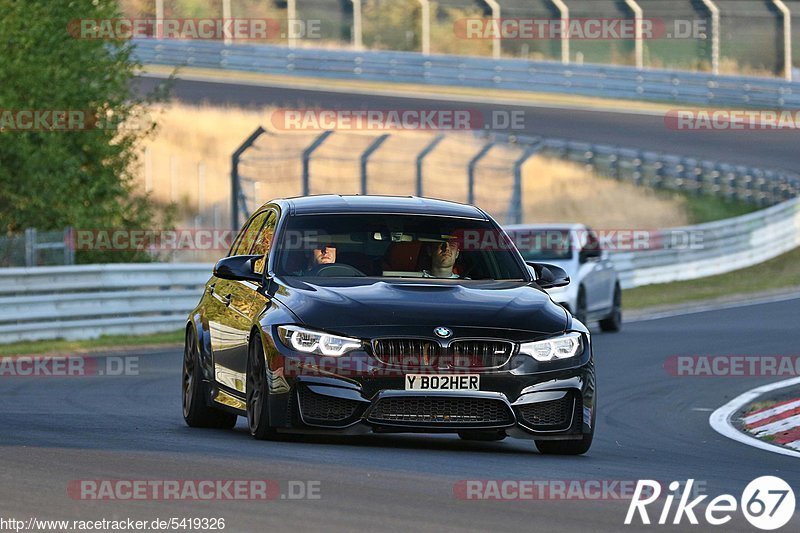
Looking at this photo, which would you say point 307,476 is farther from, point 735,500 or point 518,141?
point 518,141

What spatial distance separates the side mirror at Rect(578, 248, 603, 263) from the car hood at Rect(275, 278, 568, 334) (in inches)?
460

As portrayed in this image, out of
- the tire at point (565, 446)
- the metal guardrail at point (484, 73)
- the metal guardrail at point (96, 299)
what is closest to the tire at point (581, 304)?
the metal guardrail at point (96, 299)

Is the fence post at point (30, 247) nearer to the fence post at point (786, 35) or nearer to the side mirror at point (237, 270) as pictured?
the side mirror at point (237, 270)

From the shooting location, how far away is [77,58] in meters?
24.5

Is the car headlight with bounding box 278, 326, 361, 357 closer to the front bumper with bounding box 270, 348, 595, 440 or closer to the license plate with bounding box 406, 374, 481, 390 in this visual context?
the front bumper with bounding box 270, 348, 595, 440

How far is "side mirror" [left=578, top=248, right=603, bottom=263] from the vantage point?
870 inches

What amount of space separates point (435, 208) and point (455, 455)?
6.66ft

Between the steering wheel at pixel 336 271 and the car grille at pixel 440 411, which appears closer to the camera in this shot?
the car grille at pixel 440 411

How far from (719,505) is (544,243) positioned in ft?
49.3

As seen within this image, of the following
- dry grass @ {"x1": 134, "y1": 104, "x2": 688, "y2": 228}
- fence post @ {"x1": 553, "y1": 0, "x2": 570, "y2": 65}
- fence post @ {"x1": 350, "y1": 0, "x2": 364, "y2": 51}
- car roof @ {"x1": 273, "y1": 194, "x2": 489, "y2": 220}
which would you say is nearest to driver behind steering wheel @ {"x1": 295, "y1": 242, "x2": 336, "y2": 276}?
car roof @ {"x1": 273, "y1": 194, "x2": 489, "y2": 220}

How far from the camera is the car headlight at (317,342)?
963cm

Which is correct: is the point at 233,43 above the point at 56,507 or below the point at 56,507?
below

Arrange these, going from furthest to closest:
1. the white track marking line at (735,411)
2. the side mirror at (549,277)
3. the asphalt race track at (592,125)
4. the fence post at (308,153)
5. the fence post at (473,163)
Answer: the asphalt race track at (592,125) < the fence post at (473,163) < the fence post at (308,153) < the white track marking line at (735,411) < the side mirror at (549,277)

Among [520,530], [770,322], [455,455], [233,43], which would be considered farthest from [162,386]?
[233,43]
